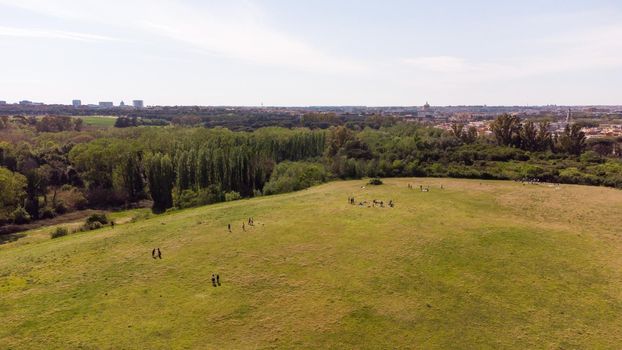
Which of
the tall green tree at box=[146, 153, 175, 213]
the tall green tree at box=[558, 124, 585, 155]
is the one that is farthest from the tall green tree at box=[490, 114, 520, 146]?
the tall green tree at box=[146, 153, 175, 213]

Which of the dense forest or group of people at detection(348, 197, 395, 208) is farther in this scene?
the dense forest

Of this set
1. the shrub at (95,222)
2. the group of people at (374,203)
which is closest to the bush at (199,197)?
the shrub at (95,222)

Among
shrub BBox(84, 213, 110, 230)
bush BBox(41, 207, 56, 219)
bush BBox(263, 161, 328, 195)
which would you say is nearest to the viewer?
shrub BBox(84, 213, 110, 230)

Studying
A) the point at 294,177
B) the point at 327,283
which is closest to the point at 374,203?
the point at 294,177

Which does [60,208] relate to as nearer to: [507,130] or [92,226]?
[92,226]

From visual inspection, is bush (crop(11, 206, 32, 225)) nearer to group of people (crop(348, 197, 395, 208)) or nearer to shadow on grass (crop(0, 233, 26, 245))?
shadow on grass (crop(0, 233, 26, 245))

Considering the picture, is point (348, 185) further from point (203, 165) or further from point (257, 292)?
point (257, 292)

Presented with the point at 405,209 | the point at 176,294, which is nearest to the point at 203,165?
the point at 405,209

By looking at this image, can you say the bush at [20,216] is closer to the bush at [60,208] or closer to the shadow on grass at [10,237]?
the bush at [60,208]
